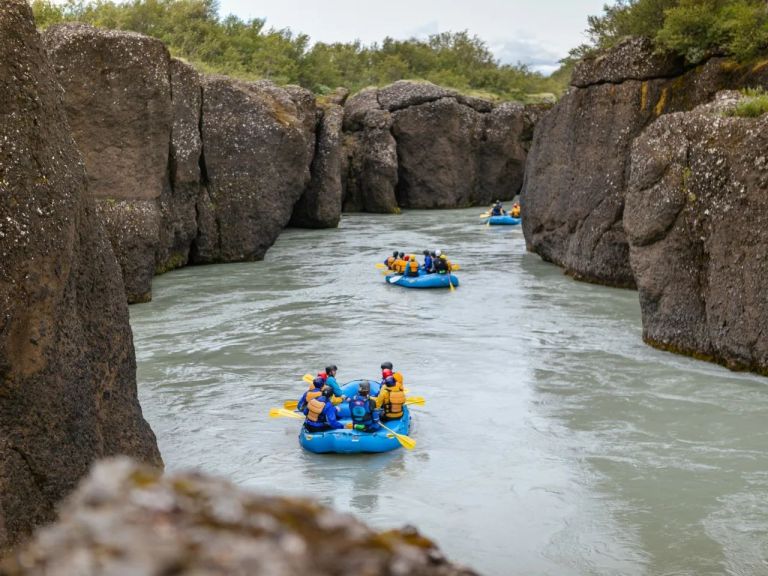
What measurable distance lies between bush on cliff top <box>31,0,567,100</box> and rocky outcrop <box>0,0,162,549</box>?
2335cm

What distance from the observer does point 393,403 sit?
37.9 feet

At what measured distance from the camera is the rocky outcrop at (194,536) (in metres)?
1.46

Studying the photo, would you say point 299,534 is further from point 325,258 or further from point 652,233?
point 325,258

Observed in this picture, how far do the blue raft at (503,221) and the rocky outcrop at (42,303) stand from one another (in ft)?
91.3

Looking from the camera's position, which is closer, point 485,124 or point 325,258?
point 325,258

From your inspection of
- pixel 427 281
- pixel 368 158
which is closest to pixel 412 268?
pixel 427 281

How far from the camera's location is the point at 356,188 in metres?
40.8

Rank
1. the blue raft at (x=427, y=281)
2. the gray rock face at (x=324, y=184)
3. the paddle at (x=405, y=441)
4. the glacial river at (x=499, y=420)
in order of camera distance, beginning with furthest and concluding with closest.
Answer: the gray rock face at (x=324, y=184), the blue raft at (x=427, y=281), the paddle at (x=405, y=441), the glacial river at (x=499, y=420)

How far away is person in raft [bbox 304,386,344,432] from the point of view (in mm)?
11148

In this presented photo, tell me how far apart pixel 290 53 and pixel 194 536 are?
5233 centimetres

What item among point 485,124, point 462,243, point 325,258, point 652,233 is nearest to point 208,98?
point 325,258

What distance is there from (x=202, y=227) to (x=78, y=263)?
Result: 17.3 metres

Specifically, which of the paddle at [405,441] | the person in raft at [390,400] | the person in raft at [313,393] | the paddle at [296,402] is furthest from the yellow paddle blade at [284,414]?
the paddle at [405,441]

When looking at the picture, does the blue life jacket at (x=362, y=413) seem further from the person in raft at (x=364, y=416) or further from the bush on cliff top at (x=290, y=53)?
the bush on cliff top at (x=290, y=53)
